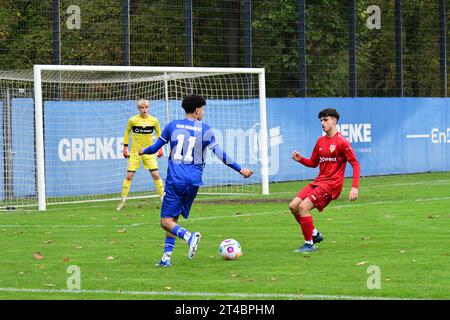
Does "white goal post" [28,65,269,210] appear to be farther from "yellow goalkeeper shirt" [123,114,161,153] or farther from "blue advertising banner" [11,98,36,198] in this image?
"yellow goalkeeper shirt" [123,114,161,153]

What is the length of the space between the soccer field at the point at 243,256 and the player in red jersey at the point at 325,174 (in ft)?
1.56

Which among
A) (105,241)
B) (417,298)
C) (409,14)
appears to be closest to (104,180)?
(105,241)

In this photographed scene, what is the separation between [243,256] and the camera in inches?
557

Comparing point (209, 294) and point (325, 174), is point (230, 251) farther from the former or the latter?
point (209, 294)

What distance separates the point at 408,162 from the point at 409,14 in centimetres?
1056

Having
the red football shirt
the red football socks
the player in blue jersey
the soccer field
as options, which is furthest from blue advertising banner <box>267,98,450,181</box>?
the player in blue jersey

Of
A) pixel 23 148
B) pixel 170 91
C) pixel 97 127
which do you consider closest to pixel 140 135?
pixel 23 148

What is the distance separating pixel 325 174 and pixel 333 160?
23cm

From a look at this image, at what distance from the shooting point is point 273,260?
44.8 ft

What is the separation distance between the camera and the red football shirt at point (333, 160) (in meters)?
14.9

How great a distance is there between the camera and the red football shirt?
49.0 feet

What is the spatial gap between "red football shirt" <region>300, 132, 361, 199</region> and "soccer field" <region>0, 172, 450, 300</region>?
2.69 feet
